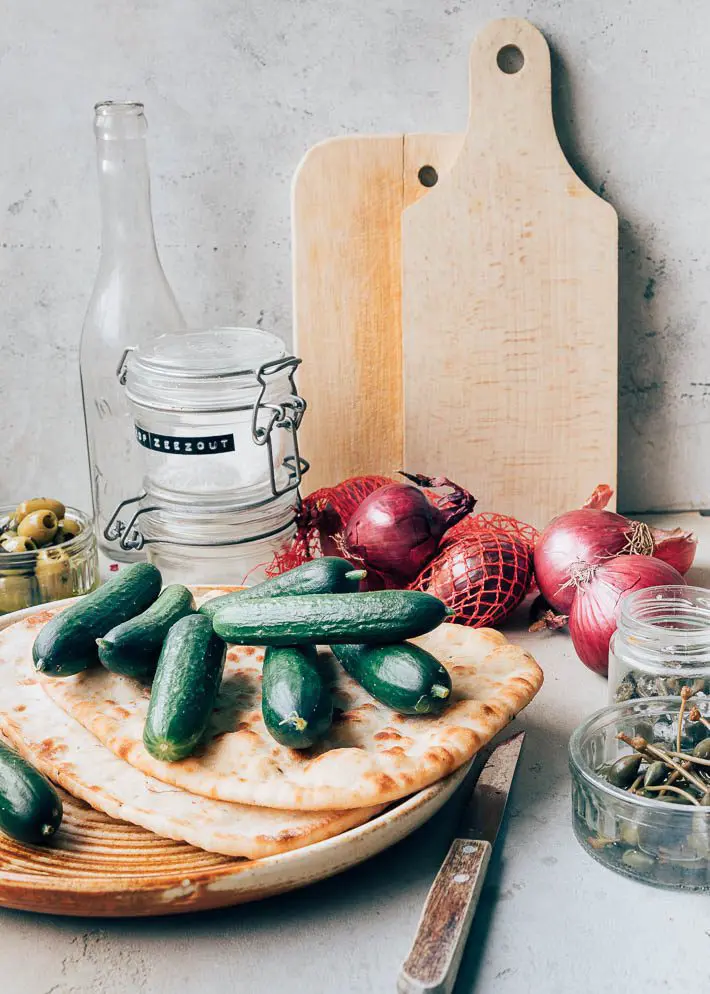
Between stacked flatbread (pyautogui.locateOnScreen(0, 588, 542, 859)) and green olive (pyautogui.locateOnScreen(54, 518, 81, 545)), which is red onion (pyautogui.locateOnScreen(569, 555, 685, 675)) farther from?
green olive (pyautogui.locateOnScreen(54, 518, 81, 545))

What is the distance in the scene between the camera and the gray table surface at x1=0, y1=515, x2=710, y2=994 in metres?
A: 0.75

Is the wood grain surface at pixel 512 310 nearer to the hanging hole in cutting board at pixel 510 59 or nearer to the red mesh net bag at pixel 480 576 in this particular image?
the hanging hole in cutting board at pixel 510 59

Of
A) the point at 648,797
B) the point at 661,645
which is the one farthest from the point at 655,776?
the point at 661,645

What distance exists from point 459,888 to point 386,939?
0.23ft

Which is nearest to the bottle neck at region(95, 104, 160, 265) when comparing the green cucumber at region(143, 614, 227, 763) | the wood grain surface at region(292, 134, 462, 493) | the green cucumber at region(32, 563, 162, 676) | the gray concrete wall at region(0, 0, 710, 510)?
the gray concrete wall at region(0, 0, 710, 510)

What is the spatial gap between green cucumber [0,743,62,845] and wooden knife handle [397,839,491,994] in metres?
0.30

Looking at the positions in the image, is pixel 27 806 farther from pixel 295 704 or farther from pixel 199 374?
pixel 199 374

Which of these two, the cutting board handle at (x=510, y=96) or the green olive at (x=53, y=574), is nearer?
the green olive at (x=53, y=574)

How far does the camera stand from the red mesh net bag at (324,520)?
133 cm

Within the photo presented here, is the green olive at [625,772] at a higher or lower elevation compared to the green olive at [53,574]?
lower

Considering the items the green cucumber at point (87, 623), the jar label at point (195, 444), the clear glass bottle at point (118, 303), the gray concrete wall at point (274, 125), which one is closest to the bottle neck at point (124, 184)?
the clear glass bottle at point (118, 303)

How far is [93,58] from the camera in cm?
145

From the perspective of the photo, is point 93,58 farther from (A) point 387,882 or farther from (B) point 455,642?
(A) point 387,882

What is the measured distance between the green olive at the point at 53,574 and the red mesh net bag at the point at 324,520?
9.8 inches
